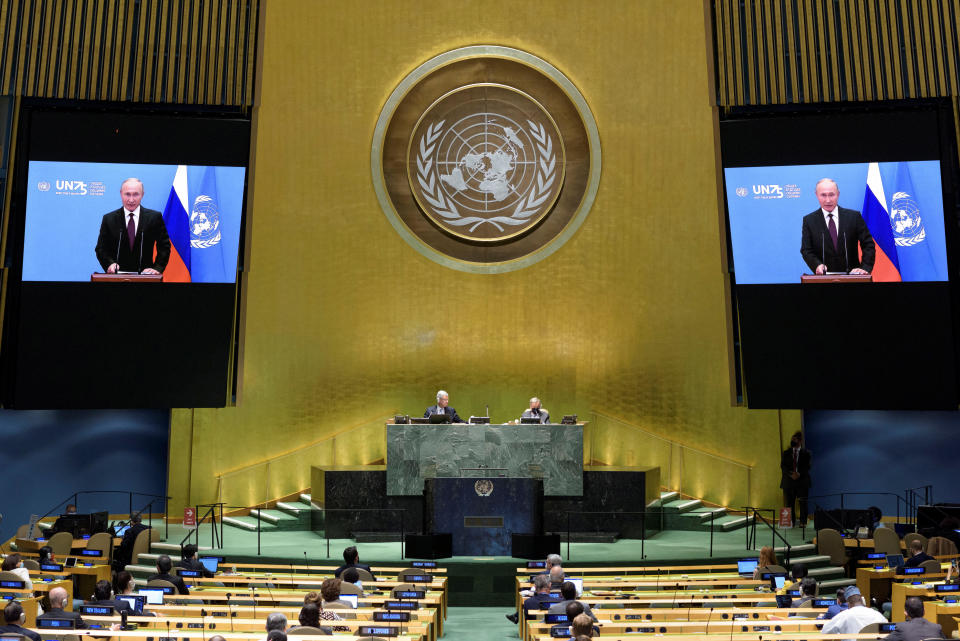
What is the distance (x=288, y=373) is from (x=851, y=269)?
314 inches

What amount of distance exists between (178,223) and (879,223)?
30.2 ft

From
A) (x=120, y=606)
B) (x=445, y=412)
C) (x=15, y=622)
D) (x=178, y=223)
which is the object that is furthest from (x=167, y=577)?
(x=178, y=223)

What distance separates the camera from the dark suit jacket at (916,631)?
22.6ft

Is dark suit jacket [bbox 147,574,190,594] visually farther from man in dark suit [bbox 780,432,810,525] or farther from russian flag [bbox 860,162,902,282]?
russian flag [bbox 860,162,902,282]

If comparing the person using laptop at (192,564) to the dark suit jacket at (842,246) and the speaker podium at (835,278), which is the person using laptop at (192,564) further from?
the dark suit jacket at (842,246)

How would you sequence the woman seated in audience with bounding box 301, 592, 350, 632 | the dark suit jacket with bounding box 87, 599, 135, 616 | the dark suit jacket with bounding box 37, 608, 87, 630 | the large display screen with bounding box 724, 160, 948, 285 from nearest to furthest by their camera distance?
the dark suit jacket with bounding box 37, 608, 87, 630
the woman seated in audience with bounding box 301, 592, 350, 632
the dark suit jacket with bounding box 87, 599, 135, 616
the large display screen with bounding box 724, 160, 948, 285

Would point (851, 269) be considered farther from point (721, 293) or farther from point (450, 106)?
point (450, 106)

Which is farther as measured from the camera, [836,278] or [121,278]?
[121,278]

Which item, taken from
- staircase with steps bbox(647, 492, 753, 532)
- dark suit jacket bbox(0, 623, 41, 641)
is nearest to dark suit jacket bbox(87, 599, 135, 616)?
dark suit jacket bbox(0, 623, 41, 641)

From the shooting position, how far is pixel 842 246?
1435cm

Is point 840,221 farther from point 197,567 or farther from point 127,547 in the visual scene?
point 127,547

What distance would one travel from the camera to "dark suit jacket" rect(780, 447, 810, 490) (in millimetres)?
14891

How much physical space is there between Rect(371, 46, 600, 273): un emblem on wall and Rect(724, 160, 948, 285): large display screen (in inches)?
111


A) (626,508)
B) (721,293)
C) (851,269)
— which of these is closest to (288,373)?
(626,508)
